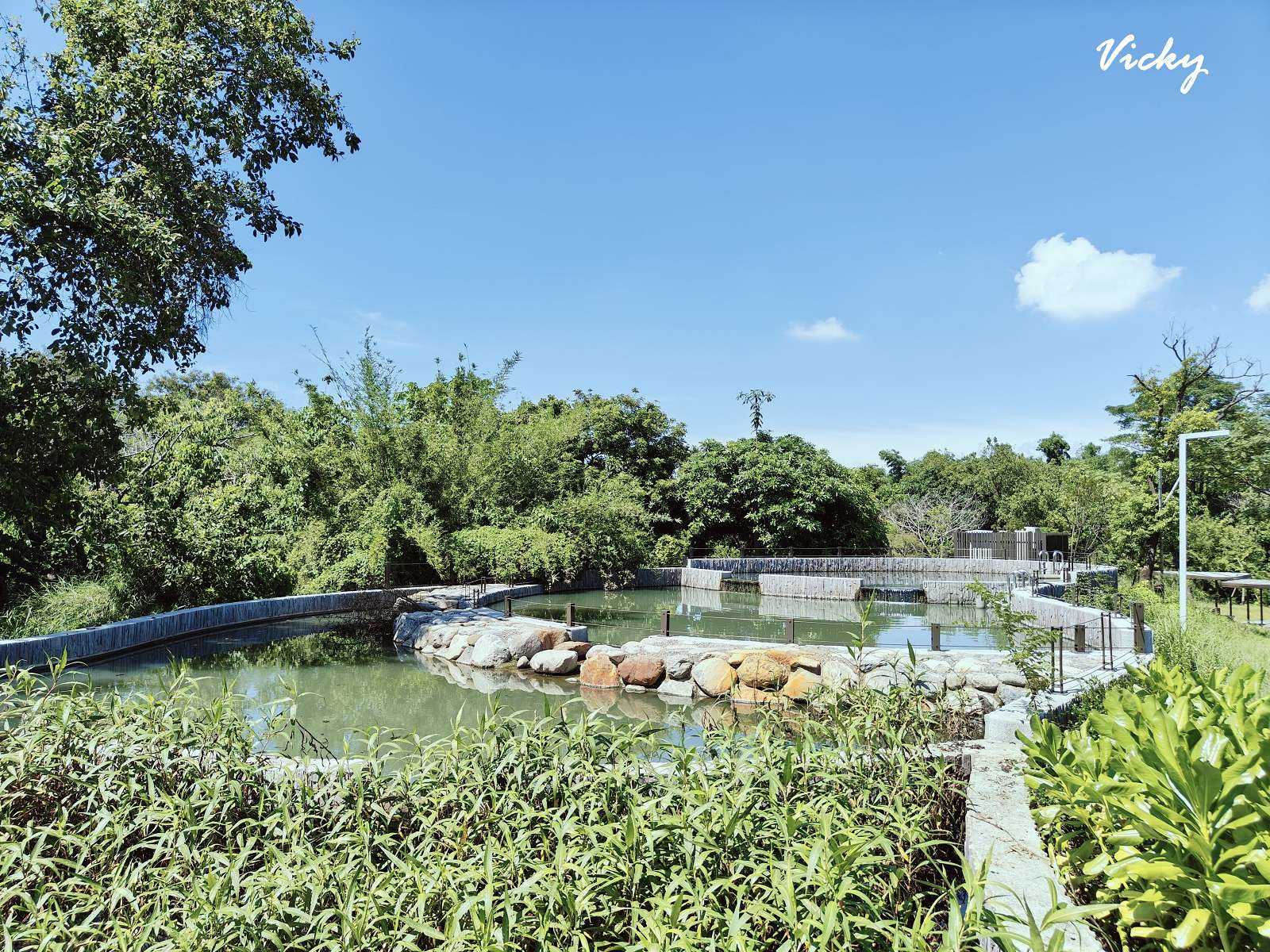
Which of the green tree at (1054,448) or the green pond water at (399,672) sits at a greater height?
the green tree at (1054,448)

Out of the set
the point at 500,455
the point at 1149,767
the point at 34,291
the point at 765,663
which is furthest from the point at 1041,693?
the point at 500,455


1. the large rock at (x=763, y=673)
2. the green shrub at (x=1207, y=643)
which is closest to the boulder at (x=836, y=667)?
the large rock at (x=763, y=673)

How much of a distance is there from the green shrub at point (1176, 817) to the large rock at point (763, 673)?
577cm

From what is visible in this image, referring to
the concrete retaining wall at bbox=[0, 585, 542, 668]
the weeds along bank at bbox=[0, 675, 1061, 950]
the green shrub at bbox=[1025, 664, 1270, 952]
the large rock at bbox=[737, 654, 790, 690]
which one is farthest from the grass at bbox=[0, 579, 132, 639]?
the green shrub at bbox=[1025, 664, 1270, 952]

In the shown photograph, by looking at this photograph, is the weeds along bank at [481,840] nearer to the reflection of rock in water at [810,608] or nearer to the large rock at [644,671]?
the large rock at [644,671]

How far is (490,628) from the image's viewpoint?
10.3 metres

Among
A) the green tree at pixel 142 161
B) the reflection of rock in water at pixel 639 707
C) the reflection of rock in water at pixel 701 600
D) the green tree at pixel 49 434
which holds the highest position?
the green tree at pixel 142 161

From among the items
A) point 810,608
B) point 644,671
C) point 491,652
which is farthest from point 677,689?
point 810,608

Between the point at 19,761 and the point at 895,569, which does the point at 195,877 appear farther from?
the point at 895,569

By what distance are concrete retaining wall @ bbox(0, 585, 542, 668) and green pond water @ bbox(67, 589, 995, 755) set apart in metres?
0.23

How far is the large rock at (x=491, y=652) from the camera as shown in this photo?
970 cm

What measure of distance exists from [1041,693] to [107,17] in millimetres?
11971

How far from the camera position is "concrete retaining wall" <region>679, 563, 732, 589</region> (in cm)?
2125

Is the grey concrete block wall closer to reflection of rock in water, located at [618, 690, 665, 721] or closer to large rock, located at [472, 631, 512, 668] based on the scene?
large rock, located at [472, 631, 512, 668]
